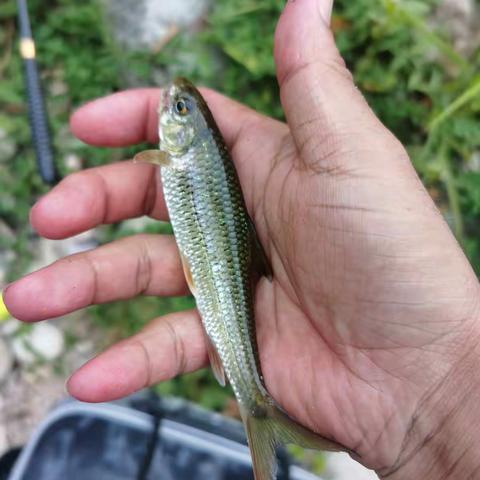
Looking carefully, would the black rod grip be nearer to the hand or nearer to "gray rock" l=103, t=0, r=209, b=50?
"gray rock" l=103, t=0, r=209, b=50

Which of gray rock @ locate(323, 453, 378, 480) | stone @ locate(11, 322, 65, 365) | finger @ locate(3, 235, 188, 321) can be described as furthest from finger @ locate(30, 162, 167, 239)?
gray rock @ locate(323, 453, 378, 480)

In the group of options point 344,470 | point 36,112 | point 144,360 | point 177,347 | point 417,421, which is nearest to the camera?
point 417,421

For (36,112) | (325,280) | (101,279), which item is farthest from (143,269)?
(36,112)

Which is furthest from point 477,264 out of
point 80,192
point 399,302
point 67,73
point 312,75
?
point 67,73

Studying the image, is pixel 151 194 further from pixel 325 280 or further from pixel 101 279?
pixel 325 280

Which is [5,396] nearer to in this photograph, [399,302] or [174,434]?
[174,434]
